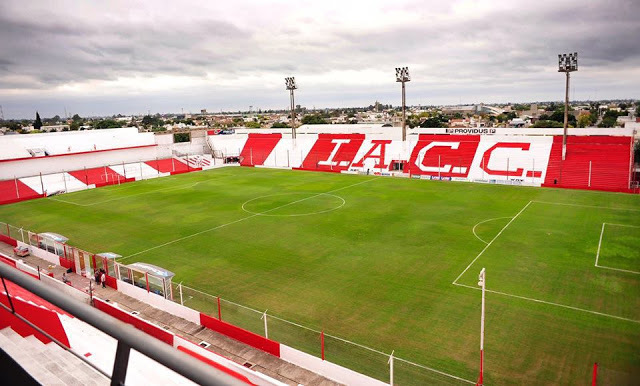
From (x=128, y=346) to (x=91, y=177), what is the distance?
63.1 m

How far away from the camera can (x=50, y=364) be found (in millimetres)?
→ 3729

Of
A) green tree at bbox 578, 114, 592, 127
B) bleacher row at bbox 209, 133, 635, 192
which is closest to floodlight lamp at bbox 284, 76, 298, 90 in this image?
bleacher row at bbox 209, 133, 635, 192

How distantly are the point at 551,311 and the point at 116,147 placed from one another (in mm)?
64853

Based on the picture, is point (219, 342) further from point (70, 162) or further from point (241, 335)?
point (70, 162)

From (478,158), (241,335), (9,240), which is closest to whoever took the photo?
(241,335)

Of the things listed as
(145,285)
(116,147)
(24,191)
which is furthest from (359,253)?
(116,147)

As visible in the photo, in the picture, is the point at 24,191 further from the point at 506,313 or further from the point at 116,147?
the point at 506,313

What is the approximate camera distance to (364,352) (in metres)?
15.7

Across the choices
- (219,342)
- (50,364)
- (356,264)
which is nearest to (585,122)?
(356,264)

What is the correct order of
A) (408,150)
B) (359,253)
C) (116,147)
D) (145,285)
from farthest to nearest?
1. (116,147)
2. (408,150)
3. (359,253)
4. (145,285)

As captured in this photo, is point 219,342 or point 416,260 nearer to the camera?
point 219,342

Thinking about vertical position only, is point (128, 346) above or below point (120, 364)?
above

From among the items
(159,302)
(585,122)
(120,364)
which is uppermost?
(120,364)

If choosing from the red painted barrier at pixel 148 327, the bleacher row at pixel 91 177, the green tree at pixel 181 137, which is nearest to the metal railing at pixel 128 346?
the red painted barrier at pixel 148 327
